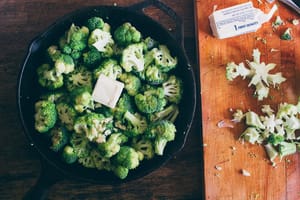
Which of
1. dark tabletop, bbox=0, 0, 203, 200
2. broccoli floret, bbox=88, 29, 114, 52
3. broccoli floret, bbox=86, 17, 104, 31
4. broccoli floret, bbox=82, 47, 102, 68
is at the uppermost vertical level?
broccoli floret, bbox=86, 17, 104, 31

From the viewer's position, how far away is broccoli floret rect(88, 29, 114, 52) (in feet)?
4.18

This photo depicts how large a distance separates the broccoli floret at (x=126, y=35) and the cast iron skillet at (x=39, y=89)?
5cm

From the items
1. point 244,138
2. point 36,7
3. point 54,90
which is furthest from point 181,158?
point 36,7

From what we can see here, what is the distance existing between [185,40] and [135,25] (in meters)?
0.20

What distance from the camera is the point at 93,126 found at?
4.07 feet

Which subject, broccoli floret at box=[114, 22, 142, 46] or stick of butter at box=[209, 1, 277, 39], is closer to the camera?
broccoli floret at box=[114, 22, 142, 46]

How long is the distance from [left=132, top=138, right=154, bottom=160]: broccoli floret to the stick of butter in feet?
1.30

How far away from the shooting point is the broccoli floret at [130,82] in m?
1.29

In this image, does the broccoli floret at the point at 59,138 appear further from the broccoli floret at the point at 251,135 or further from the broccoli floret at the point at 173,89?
the broccoli floret at the point at 251,135

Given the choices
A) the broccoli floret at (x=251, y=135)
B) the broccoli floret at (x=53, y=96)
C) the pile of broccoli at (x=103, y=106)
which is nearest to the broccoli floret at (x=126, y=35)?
the pile of broccoli at (x=103, y=106)

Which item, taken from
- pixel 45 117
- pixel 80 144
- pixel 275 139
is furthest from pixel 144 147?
pixel 275 139

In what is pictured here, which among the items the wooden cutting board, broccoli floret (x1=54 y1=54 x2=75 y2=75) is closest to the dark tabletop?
the wooden cutting board

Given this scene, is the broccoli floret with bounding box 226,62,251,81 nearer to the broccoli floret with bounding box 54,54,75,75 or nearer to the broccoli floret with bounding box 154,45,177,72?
the broccoli floret with bounding box 154,45,177,72

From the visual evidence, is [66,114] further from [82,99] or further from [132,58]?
[132,58]
